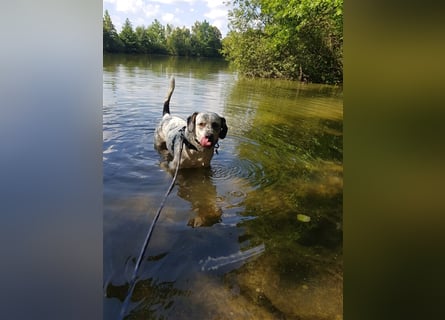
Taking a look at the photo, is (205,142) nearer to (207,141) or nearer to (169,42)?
(207,141)

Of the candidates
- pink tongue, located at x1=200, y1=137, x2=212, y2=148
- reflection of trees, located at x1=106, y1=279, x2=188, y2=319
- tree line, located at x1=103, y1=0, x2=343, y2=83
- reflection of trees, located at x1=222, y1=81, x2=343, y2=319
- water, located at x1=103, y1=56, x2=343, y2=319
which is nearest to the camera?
reflection of trees, located at x1=106, y1=279, x2=188, y2=319

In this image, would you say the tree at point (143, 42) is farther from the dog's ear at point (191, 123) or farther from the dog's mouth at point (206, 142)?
the dog's mouth at point (206, 142)

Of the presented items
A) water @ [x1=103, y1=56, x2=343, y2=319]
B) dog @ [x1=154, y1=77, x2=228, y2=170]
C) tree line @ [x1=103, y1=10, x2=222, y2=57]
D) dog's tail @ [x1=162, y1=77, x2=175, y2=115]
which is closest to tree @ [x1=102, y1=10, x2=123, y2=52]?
water @ [x1=103, y1=56, x2=343, y2=319]

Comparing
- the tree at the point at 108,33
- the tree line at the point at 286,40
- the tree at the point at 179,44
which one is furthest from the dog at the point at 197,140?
the tree line at the point at 286,40

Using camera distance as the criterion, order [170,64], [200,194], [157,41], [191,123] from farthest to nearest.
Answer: [170,64] → [157,41] → [191,123] → [200,194]

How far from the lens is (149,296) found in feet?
5.93

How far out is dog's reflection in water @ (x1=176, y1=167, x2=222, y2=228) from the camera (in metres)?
2.73

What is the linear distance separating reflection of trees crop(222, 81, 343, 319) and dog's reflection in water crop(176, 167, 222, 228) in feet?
0.99

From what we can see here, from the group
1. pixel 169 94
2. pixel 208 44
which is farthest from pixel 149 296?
pixel 208 44

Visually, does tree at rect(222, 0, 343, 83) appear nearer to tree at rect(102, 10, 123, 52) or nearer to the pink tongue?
tree at rect(102, 10, 123, 52)

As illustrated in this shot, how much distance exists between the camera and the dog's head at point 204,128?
358cm

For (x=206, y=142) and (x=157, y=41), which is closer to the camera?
(x=206, y=142)

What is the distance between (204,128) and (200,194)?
0.79 m
